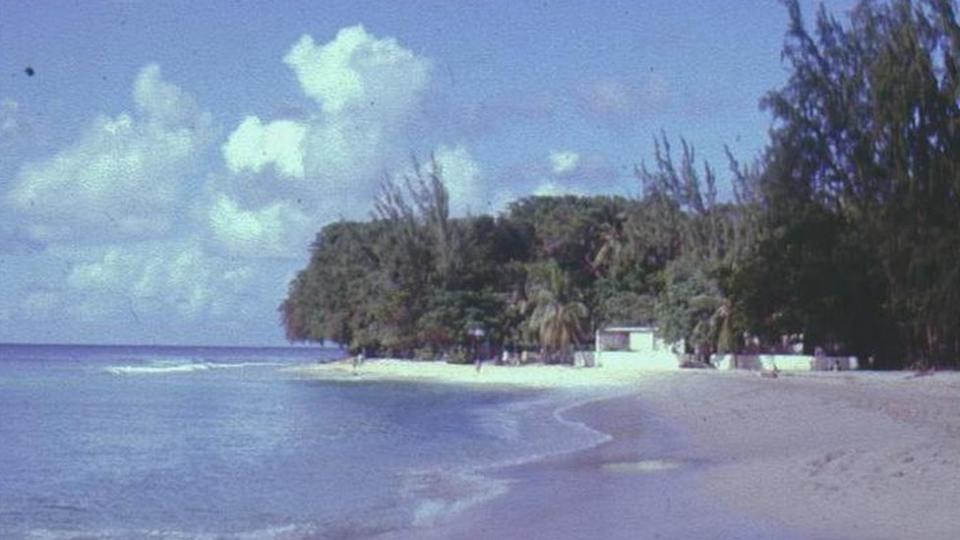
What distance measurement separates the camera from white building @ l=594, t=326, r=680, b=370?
62.6 metres

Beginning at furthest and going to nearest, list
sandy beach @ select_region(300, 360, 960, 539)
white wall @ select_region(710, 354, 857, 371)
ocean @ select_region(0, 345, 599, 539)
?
white wall @ select_region(710, 354, 857, 371)
ocean @ select_region(0, 345, 599, 539)
sandy beach @ select_region(300, 360, 960, 539)

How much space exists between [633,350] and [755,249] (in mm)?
16065

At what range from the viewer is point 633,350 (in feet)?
225

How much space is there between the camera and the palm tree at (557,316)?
71875mm

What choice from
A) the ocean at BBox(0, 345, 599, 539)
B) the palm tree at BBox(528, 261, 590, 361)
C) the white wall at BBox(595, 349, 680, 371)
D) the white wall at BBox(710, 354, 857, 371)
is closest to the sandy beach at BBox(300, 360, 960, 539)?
the ocean at BBox(0, 345, 599, 539)

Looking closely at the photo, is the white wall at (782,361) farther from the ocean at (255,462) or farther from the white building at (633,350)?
the ocean at (255,462)

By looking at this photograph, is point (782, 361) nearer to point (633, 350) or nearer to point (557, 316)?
point (633, 350)

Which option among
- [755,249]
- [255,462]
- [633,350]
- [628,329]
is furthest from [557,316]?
[255,462]

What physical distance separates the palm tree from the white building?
1681 mm

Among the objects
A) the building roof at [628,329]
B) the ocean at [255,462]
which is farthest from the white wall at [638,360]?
the ocean at [255,462]

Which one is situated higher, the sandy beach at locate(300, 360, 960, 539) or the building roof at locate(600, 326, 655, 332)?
the building roof at locate(600, 326, 655, 332)

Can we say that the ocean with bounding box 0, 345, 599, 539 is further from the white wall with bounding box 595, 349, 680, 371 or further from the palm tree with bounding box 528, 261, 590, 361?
the palm tree with bounding box 528, 261, 590, 361

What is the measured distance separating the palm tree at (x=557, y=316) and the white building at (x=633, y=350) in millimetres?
1681

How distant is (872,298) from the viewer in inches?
1893
